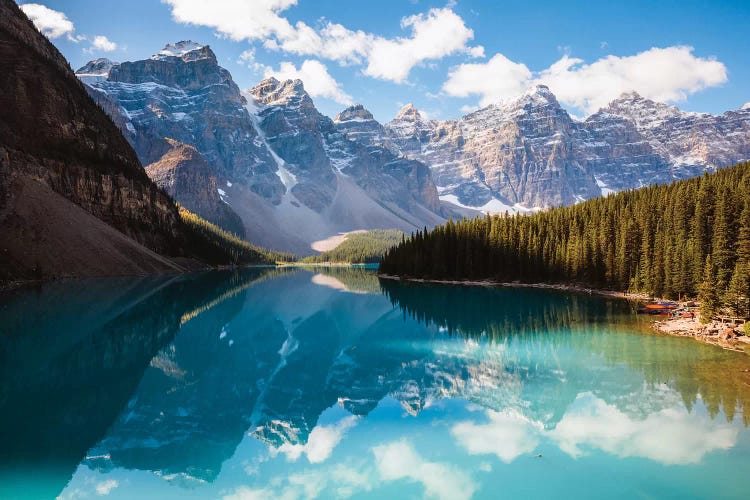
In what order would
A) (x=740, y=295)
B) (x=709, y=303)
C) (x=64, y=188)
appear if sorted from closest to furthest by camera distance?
1. (x=740, y=295)
2. (x=709, y=303)
3. (x=64, y=188)

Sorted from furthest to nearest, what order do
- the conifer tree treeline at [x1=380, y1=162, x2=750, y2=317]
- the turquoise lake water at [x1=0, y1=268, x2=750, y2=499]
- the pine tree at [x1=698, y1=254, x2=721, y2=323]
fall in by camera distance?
1. the conifer tree treeline at [x1=380, y1=162, x2=750, y2=317]
2. the pine tree at [x1=698, y1=254, x2=721, y2=323]
3. the turquoise lake water at [x1=0, y1=268, x2=750, y2=499]

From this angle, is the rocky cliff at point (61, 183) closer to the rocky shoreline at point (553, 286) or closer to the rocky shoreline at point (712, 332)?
the rocky shoreline at point (553, 286)

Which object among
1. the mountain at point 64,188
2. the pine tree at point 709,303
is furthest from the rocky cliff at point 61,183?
the pine tree at point 709,303

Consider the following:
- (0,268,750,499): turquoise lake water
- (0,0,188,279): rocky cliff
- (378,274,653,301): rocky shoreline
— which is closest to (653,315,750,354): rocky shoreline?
(0,268,750,499): turquoise lake water

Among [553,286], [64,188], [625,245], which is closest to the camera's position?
[625,245]

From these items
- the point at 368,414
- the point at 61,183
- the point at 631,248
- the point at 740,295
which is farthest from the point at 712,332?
the point at 61,183

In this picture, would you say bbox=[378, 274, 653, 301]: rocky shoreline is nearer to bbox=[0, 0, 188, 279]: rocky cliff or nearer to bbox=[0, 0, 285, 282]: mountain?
bbox=[0, 0, 285, 282]: mountain

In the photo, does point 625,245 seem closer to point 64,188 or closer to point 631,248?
point 631,248
